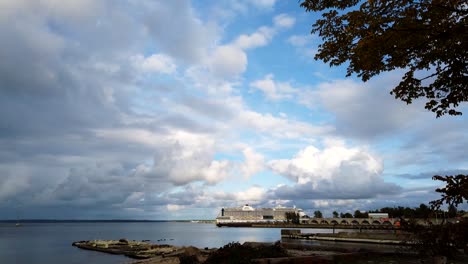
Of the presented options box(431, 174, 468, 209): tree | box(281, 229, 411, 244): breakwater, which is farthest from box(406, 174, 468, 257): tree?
box(281, 229, 411, 244): breakwater

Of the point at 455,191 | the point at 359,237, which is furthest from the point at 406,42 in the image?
the point at 359,237

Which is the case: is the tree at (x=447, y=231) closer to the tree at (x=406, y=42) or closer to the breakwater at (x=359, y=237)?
the tree at (x=406, y=42)

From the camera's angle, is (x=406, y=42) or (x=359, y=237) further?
(x=359, y=237)

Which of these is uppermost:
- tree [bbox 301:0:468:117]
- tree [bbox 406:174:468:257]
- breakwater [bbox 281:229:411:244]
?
tree [bbox 301:0:468:117]

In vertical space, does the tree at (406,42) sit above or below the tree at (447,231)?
above

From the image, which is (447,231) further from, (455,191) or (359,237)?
→ (359,237)

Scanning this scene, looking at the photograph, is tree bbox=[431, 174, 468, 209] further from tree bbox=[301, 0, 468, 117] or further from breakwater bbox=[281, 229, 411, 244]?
breakwater bbox=[281, 229, 411, 244]

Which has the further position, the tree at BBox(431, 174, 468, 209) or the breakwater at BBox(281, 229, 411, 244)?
the breakwater at BBox(281, 229, 411, 244)

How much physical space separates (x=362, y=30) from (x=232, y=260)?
14.1 metres

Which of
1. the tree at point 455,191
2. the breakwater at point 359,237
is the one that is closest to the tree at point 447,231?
the tree at point 455,191

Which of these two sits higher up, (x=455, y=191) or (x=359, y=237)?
(x=455, y=191)

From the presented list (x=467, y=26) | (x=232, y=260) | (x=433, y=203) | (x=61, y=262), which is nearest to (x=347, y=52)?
(x=467, y=26)

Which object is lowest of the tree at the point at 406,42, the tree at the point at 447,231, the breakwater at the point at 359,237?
the breakwater at the point at 359,237

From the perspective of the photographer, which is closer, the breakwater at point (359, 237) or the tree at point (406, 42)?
the tree at point (406, 42)
